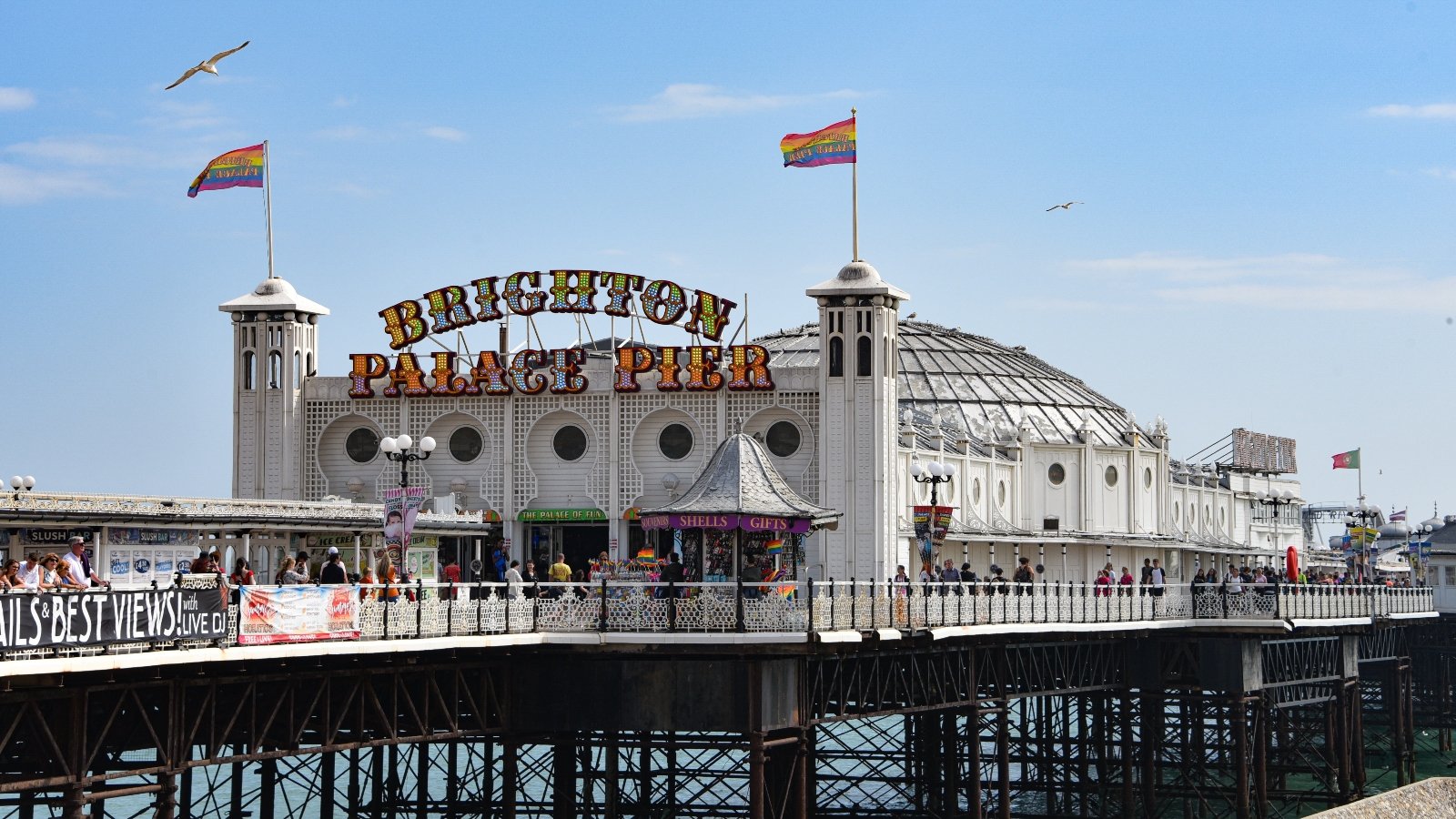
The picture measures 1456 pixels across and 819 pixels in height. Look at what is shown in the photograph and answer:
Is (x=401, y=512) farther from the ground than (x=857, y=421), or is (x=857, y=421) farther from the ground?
(x=857, y=421)

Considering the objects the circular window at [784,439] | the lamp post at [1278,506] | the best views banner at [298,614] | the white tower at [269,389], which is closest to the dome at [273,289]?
the white tower at [269,389]

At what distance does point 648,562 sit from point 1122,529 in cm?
5557

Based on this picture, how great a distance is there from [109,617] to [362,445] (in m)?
36.9

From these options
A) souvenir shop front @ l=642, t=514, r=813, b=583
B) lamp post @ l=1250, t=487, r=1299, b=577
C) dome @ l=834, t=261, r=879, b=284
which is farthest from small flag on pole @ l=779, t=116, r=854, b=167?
lamp post @ l=1250, t=487, r=1299, b=577

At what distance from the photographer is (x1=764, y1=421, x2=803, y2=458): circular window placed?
209 ft

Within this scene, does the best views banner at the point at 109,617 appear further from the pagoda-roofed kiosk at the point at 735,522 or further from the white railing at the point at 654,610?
the pagoda-roofed kiosk at the point at 735,522

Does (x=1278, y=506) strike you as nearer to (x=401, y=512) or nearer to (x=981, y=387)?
(x=981, y=387)

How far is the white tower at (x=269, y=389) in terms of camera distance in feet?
218

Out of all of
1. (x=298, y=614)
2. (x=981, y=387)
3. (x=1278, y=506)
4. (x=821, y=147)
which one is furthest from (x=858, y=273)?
(x=1278, y=506)

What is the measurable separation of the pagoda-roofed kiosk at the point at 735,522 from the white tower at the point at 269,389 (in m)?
25.5

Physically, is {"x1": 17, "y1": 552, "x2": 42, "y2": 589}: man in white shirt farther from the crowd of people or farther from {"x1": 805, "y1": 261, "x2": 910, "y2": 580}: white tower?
{"x1": 805, "y1": 261, "x2": 910, "y2": 580}: white tower

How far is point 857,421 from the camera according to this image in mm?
62219

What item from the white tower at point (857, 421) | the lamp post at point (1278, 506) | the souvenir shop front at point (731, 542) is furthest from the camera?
the lamp post at point (1278, 506)

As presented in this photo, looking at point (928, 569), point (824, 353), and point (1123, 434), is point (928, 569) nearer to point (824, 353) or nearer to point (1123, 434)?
point (824, 353)
